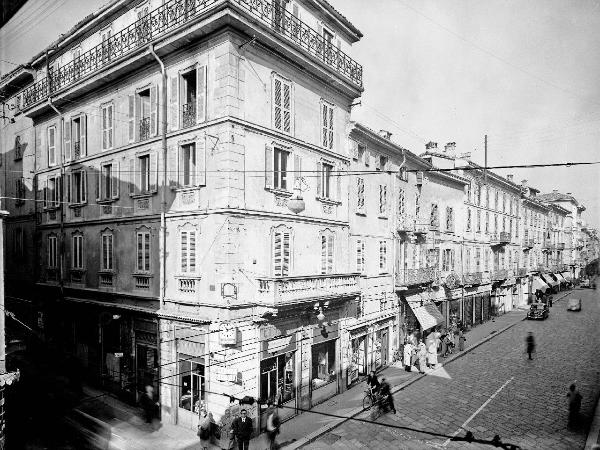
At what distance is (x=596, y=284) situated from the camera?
61562mm

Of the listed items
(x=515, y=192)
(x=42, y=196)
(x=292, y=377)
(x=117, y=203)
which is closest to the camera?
(x=292, y=377)

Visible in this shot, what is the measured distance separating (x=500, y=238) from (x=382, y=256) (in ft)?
74.0

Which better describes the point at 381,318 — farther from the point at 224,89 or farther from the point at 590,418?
the point at 224,89

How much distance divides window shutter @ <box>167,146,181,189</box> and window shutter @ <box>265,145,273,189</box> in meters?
3.71

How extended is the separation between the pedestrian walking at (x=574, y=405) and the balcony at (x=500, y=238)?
27010mm

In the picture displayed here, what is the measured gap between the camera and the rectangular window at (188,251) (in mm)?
15336

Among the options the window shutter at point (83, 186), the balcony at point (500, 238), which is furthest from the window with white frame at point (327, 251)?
the balcony at point (500, 238)

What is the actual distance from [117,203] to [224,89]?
8530 mm

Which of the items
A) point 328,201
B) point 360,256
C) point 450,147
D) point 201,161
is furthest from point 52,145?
point 450,147

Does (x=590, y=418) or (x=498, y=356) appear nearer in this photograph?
(x=590, y=418)

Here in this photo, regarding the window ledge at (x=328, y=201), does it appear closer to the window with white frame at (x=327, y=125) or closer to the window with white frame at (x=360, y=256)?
the window with white frame at (x=327, y=125)

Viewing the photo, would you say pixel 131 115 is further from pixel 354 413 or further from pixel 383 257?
pixel 354 413

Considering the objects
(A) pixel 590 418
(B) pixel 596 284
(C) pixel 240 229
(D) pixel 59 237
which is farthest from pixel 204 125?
(B) pixel 596 284

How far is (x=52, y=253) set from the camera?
22.8m
